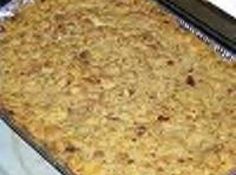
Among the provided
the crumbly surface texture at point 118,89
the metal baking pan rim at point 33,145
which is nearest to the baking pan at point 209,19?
the crumbly surface texture at point 118,89

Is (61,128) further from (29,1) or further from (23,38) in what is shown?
(29,1)

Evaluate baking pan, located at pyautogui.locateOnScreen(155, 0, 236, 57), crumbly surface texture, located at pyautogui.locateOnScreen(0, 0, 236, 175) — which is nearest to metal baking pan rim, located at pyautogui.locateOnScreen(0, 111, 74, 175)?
crumbly surface texture, located at pyautogui.locateOnScreen(0, 0, 236, 175)

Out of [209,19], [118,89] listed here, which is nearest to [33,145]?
[118,89]

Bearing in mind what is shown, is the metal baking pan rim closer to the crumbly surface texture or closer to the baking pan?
the crumbly surface texture

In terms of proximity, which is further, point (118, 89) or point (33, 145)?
point (118, 89)

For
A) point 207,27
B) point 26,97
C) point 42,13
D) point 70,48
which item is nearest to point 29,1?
point 42,13

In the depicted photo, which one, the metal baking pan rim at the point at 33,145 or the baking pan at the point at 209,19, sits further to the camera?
the baking pan at the point at 209,19

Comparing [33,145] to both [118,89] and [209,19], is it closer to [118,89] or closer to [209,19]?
[118,89]

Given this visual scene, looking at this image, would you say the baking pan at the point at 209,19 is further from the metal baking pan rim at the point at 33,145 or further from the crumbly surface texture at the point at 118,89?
the metal baking pan rim at the point at 33,145
